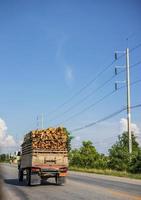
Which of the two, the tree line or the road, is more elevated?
the tree line

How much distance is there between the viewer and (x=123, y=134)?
3457 inches

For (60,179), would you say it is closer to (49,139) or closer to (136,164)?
(49,139)

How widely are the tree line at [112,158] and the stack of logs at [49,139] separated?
25.1 m

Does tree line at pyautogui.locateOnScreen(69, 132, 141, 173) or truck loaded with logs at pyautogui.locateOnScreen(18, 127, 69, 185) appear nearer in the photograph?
truck loaded with logs at pyautogui.locateOnScreen(18, 127, 69, 185)

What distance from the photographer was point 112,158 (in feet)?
190

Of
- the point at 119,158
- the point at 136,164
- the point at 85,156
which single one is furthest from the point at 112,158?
the point at 85,156

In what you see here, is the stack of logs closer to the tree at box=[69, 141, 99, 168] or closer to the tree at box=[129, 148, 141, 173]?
the tree at box=[129, 148, 141, 173]

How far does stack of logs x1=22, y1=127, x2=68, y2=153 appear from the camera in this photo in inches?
975

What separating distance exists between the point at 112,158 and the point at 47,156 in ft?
112

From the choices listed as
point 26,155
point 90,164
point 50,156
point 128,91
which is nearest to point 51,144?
point 50,156

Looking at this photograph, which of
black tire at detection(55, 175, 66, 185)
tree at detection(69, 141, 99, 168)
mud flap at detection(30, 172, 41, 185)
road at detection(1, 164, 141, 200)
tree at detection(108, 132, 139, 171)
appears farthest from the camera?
tree at detection(69, 141, 99, 168)

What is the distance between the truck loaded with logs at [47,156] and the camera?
2395 cm

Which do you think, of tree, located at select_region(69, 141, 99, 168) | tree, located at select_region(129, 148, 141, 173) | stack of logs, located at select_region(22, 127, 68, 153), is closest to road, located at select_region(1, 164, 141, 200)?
stack of logs, located at select_region(22, 127, 68, 153)

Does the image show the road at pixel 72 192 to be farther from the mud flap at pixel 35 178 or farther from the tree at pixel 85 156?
the tree at pixel 85 156
